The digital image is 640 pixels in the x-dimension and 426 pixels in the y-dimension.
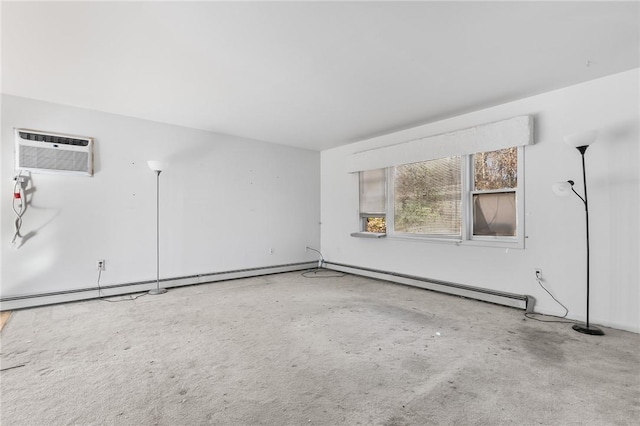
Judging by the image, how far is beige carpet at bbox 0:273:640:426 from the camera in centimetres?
171

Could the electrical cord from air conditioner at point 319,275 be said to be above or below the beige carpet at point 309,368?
below

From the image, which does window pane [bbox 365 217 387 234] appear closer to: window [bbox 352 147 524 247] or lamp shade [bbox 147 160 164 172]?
window [bbox 352 147 524 247]

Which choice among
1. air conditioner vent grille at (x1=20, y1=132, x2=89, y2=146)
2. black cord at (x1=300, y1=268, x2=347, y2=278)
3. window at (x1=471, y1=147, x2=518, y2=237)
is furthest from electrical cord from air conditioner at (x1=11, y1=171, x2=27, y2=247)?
window at (x1=471, y1=147, x2=518, y2=237)

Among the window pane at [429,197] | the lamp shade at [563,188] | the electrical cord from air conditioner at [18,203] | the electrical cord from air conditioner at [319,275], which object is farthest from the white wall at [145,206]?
the lamp shade at [563,188]

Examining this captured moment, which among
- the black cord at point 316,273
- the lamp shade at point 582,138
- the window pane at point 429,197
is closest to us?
the lamp shade at point 582,138

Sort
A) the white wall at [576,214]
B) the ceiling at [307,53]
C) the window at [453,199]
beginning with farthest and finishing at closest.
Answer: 1. the window at [453,199]
2. the white wall at [576,214]
3. the ceiling at [307,53]

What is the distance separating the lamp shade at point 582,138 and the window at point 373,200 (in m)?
2.77

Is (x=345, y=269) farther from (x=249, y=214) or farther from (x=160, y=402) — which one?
(x=160, y=402)

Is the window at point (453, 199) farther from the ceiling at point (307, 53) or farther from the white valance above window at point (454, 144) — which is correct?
the ceiling at point (307, 53)

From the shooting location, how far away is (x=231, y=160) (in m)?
5.39

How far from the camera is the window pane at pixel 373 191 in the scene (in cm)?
543

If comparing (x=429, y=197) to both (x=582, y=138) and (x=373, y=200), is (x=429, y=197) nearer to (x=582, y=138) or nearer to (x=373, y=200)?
(x=373, y=200)

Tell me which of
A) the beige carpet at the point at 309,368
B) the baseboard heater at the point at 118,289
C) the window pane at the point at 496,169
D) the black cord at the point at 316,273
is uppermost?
the window pane at the point at 496,169

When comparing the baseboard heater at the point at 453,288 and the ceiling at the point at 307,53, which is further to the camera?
the baseboard heater at the point at 453,288
